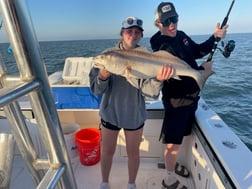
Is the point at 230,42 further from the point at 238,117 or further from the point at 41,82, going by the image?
the point at 238,117

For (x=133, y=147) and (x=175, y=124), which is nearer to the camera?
(x=133, y=147)

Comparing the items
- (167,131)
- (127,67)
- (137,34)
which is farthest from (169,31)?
(167,131)

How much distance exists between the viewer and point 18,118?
2.80ft

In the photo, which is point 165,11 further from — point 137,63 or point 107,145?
point 107,145

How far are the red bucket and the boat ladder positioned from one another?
5.85ft

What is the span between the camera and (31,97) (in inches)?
27.4

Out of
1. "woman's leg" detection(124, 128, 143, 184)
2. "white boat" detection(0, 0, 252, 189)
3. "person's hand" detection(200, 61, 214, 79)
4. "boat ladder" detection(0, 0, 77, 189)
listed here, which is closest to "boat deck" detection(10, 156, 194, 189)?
"white boat" detection(0, 0, 252, 189)

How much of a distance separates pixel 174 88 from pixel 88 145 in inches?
49.0

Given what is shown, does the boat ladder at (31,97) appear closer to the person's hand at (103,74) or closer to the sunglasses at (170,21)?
the person's hand at (103,74)

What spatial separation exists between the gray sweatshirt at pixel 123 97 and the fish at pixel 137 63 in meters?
0.14

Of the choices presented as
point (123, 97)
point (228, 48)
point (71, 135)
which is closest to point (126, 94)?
point (123, 97)

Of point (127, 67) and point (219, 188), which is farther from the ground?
point (127, 67)

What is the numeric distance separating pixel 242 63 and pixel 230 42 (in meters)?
13.0

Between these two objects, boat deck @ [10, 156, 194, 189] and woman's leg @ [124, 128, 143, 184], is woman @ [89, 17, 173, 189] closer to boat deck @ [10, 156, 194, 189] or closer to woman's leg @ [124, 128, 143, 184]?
woman's leg @ [124, 128, 143, 184]
